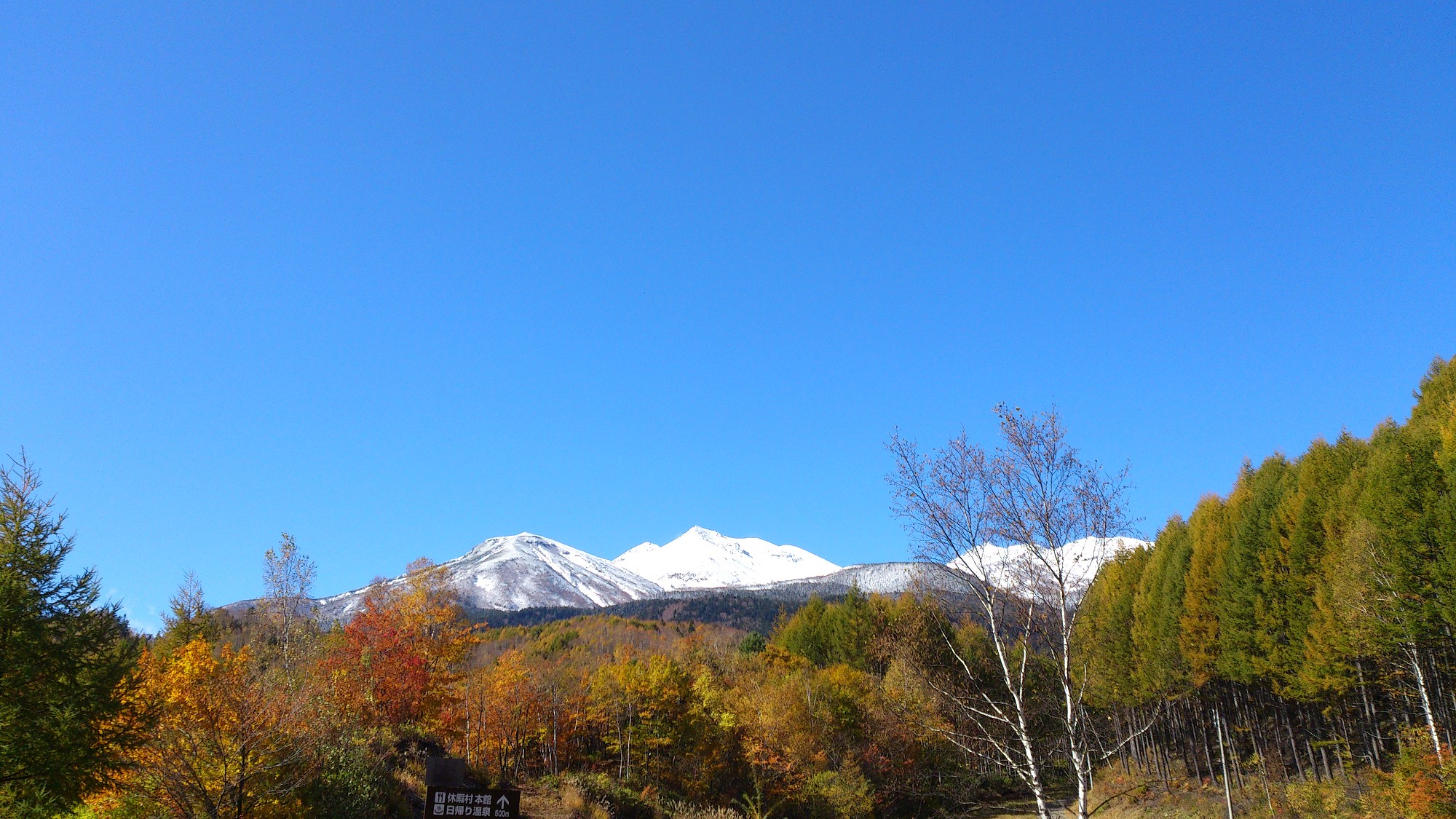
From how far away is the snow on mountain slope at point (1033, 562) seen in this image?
12.2 metres

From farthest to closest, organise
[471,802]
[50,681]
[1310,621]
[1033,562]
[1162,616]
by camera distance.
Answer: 1. [1162,616]
2. [1310,621]
3. [50,681]
4. [471,802]
5. [1033,562]

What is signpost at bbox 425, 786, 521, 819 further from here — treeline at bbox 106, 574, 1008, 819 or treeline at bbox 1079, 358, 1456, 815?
treeline at bbox 1079, 358, 1456, 815

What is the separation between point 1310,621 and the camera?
3419cm

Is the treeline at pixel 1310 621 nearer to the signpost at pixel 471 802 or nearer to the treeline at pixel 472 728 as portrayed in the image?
→ the signpost at pixel 471 802

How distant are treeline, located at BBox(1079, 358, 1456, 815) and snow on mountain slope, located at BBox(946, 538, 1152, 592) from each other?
1.02m

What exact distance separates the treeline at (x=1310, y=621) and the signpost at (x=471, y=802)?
10111 mm

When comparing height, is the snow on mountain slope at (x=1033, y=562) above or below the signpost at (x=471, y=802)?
above

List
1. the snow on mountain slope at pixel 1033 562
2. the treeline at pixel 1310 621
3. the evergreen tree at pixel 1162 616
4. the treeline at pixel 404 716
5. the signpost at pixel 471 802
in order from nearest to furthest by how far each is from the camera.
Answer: the snow on mountain slope at pixel 1033 562, the signpost at pixel 471 802, the treeline at pixel 404 716, the treeline at pixel 1310 621, the evergreen tree at pixel 1162 616

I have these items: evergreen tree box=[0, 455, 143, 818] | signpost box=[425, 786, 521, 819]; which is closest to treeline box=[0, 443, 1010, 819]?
evergreen tree box=[0, 455, 143, 818]

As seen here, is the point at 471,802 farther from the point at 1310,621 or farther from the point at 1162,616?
the point at 1162,616

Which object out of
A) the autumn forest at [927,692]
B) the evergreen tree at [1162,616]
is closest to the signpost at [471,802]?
the autumn forest at [927,692]

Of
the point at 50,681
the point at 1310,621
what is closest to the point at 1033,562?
the point at 50,681

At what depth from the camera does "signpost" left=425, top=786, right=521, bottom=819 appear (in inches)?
520

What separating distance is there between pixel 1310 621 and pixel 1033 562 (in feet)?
102
